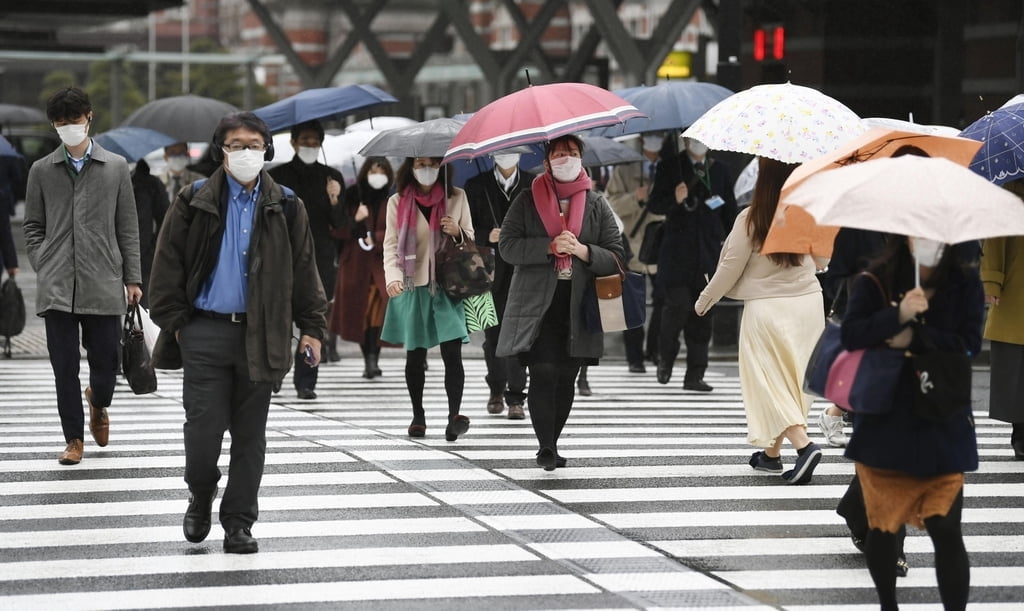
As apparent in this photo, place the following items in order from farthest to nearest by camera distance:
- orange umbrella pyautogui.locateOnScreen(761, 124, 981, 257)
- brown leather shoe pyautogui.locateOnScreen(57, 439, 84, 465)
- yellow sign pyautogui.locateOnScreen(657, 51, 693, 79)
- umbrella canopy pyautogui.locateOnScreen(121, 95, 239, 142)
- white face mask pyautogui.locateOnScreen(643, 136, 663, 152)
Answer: yellow sign pyautogui.locateOnScreen(657, 51, 693, 79) → white face mask pyautogui.locateOnScreen(643, 136, 663, 152) → umbrella canopy pyautogui.locateOnScreen(121, 95, 239, 142) → brown leather shoe pyautogui.locateOnScreen(57, 439, 84, 465) → orange umbrella pyautogui.locateOnScreen(761, 124, 981, 257)

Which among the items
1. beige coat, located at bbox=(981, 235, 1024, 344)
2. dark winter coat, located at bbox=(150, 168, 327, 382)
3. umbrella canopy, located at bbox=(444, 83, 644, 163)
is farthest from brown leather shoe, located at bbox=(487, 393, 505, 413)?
dark winter coat, located at bbox=(150, 168, 327, 382)

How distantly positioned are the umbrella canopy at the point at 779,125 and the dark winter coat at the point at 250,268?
2907 mm

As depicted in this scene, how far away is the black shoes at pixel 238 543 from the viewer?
717cm

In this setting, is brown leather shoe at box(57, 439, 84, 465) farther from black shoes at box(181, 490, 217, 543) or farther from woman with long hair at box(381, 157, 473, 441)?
black shoes at box(181, 490, 217, 543)

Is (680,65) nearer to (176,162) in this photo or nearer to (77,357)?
(176,162)

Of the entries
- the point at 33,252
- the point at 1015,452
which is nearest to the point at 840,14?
the point at 1015,452

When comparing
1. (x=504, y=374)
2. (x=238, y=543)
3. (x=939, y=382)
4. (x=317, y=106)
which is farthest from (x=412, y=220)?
(x=939, y=382)

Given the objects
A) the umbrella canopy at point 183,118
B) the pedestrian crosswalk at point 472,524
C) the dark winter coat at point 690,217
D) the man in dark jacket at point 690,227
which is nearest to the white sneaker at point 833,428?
the pedestrian crosswalk at point 472,524

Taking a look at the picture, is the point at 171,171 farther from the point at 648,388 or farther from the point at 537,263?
the point at 537,263

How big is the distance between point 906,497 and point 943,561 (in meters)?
0.25

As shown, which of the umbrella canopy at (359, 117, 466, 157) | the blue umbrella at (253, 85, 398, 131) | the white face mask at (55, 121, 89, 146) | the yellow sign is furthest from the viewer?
the yellow sign

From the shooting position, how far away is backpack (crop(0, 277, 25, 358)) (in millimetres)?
15035

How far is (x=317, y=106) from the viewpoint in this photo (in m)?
13.0

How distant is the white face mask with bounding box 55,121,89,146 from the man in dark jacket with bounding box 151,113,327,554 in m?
2.35
